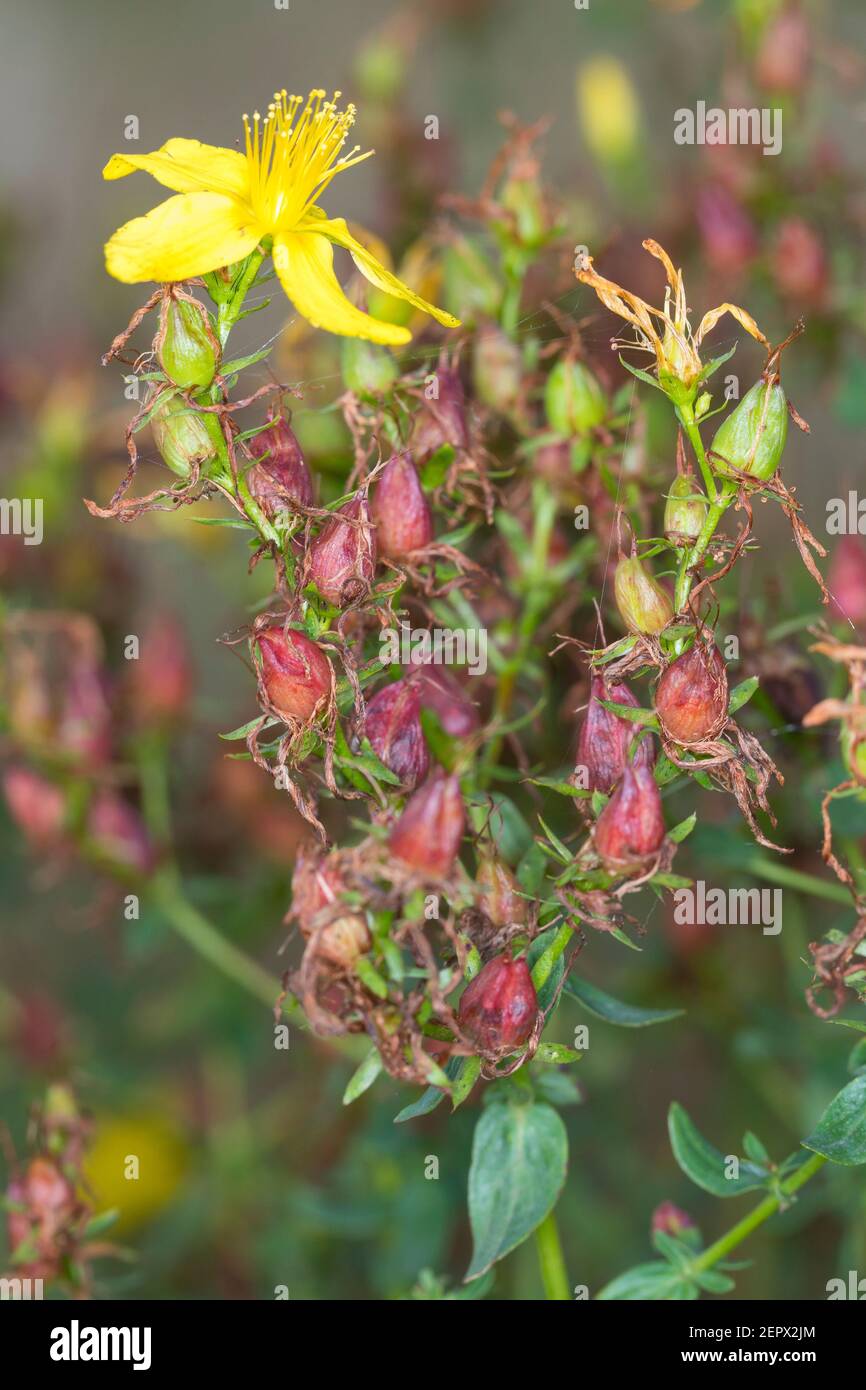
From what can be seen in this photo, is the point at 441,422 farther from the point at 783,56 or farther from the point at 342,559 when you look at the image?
the point at 783,56

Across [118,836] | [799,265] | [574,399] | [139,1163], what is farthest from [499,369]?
[139,1163]

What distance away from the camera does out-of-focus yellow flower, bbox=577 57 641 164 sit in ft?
3.46

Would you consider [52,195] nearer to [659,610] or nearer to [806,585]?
[806,585]

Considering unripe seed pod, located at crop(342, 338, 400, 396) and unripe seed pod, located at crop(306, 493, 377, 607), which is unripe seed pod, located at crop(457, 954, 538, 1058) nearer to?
unripe seed pod, located at crop(306, 493, 377, 607)

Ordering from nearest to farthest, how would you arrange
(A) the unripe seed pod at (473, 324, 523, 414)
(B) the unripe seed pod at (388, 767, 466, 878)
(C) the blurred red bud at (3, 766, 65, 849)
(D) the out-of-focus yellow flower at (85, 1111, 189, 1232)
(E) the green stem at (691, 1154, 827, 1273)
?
(B) the unripe seed pod at (388, 767, 466, 878) < (E) the green stem at (691, 1154, 827, 1273) < (A) the unripe seed pod at (473, 324, 523, 414) < (C) the blurred red bud at (3, 766, 65, 849) < (D) the out-of-focus yellow flower at (85, 1111, 189, 1232)

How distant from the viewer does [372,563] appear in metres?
0.52

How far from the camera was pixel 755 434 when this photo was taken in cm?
50

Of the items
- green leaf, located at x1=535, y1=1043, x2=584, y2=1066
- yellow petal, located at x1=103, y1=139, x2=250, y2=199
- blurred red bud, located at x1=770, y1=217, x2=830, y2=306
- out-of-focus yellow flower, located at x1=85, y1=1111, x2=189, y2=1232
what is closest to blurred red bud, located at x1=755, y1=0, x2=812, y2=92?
blurred red bud, located at x1=770, y1=217, x2=830, y2=306

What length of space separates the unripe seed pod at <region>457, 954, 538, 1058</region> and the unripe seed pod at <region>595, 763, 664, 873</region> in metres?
0.06

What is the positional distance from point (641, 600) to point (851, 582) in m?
0.24

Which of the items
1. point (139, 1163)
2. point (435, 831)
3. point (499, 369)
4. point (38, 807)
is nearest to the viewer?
point (435, 831)

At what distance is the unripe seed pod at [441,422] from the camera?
0.62 meters

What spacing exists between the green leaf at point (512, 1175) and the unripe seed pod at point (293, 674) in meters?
0.21
